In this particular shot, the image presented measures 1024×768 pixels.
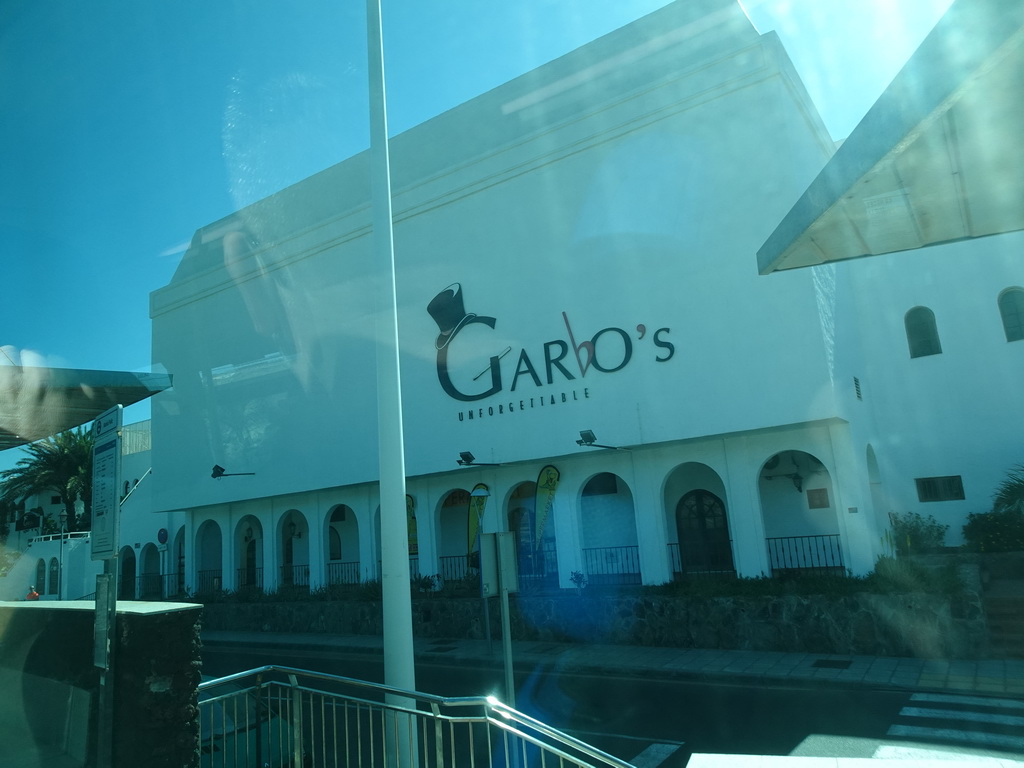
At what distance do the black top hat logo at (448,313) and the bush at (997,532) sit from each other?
13.6 metres

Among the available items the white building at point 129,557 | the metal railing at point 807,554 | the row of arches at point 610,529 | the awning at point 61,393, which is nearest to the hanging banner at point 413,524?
the row of arches at point 610,529

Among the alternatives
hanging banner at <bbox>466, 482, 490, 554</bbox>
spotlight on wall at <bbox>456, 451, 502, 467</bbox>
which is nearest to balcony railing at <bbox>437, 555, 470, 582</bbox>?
hanging banner at <bbox>466, 482, 490, 554</bbox>

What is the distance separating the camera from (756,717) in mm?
9625

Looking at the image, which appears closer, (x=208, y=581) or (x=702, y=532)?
(x=702, y=532)

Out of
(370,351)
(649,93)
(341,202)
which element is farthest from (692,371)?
(341,202)

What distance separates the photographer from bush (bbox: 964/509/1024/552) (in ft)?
54.1

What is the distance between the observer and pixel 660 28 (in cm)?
1750

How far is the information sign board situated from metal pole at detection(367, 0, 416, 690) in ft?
8.50

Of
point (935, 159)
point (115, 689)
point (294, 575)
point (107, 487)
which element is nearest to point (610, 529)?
point (294, 575)

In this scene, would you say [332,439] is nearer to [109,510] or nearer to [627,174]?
[627,174]

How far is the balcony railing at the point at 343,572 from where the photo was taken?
23609mm

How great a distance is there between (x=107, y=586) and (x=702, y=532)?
1781 cm

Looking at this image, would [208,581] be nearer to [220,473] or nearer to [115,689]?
[220,473]

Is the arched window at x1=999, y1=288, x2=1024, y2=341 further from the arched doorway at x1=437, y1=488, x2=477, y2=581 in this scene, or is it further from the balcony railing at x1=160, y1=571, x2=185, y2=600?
the balcony railing at x1=160, y1=571, x2=185, y2=600
